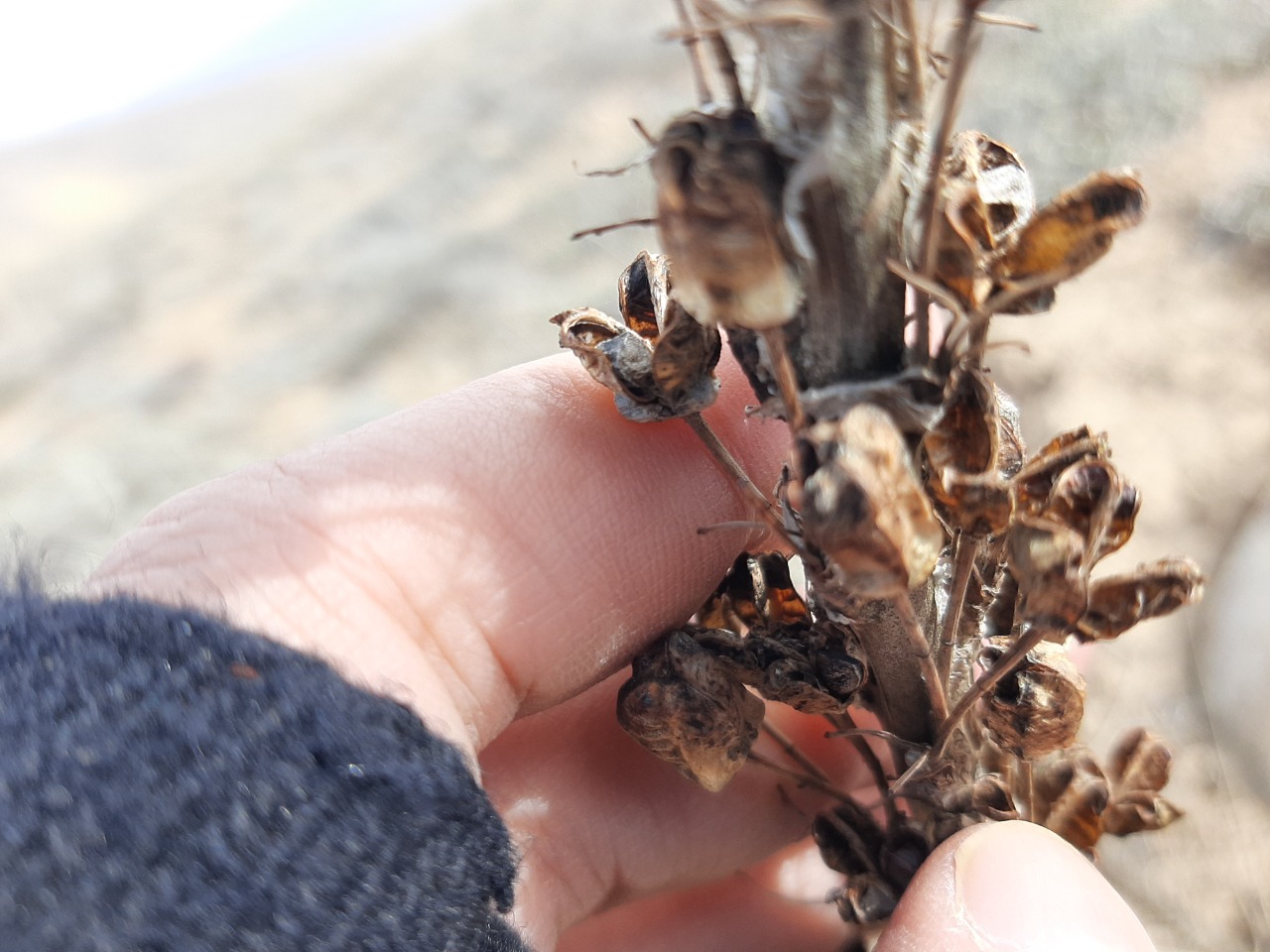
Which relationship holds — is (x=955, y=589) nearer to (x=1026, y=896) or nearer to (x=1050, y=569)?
(x=1050, y=569)

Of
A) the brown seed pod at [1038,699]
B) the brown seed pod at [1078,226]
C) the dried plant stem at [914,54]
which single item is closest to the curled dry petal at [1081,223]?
the brown seed pod at [1078,226]

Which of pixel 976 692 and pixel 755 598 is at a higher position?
pixel 976 692

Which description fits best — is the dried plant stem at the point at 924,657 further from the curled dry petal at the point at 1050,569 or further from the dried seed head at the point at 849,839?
the dried seed head at the point at 849,839

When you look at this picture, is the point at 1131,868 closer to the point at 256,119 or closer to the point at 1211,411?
the point at 1211,411

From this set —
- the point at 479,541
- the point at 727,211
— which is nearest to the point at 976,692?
the point at 727,211

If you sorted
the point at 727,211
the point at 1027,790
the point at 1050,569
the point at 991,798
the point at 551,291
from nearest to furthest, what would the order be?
the point at 727,211 < the point at 1050,569 < the point at 991,798 < the point at 1027,790 < the point at 551,291

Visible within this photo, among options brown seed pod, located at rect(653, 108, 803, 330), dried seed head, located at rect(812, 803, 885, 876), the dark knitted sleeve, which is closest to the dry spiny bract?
brown seed pod, located at rect(653, 108, 803, 330)
